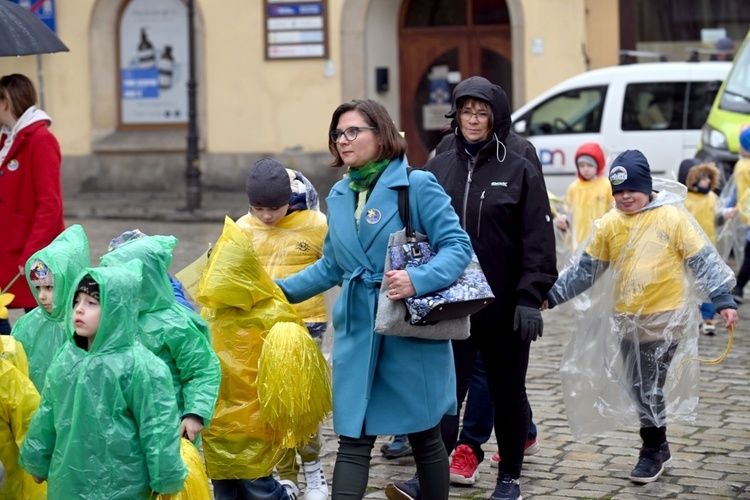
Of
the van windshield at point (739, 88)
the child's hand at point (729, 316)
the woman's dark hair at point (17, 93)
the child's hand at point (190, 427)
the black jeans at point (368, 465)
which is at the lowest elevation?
the black jeans at point (368, 465)

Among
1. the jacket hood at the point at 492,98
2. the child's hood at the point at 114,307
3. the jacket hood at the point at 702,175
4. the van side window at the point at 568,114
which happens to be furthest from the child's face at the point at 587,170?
Result: the child's hood at the point at 114,307

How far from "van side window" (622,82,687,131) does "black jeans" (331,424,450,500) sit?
1080 cm

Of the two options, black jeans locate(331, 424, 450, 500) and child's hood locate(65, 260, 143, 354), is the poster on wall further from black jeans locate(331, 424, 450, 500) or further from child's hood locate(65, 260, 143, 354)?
child's hood locate(65, 260, 143, 354)

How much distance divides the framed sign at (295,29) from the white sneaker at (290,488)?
16254mm

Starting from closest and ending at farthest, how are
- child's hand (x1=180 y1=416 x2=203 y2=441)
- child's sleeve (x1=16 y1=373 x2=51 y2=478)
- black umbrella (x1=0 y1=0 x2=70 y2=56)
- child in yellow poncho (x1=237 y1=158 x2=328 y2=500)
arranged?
child's sleeve (x1=16 y1=373 x2=51 y2=478), child's hand (x1=180 y1=416 x2=203 y2=441), child in yellow poncho (x1=237 y1=158 x2=328 y2=500), black umbrella (x1=0 y1=0 x2=70 y2=56)

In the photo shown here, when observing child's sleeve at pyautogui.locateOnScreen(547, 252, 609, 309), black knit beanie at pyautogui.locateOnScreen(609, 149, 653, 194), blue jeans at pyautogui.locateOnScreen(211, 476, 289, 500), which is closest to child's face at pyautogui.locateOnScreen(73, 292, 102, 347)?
blue jeans at pyautogui.locateOnScreen(211, 476, 289, 500)

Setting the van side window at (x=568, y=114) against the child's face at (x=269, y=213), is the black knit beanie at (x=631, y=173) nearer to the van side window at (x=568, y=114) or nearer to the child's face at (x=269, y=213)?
the child's face at (x=269, y=213)

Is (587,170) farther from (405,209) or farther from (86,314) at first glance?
(86,314)

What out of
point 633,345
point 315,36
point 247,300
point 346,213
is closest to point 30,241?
Result: point 247,300

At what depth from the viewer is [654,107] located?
15.2m

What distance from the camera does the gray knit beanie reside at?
5.60 m

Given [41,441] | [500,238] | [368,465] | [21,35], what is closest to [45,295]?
[41,441]

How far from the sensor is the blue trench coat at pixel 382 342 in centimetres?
476

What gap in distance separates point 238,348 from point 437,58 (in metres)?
17.3
